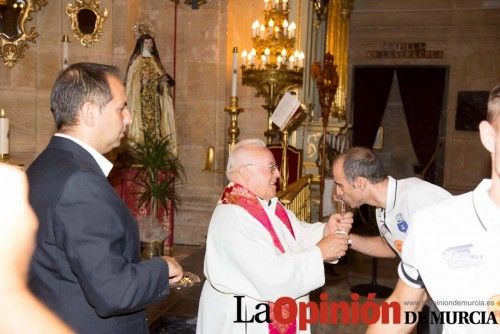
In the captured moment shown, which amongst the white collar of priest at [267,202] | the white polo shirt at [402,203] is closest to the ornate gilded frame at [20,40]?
the white collar of priest at [267,202]

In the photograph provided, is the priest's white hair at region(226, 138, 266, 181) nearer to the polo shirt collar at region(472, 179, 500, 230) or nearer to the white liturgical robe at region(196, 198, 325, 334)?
the white liturgical robe at region(196, 198, 325, 334)

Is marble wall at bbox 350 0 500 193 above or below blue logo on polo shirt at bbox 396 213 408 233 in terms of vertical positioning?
above

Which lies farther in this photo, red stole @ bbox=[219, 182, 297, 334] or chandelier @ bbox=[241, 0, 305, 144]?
chandelier @ bbox=[241, 0, 305, 144]

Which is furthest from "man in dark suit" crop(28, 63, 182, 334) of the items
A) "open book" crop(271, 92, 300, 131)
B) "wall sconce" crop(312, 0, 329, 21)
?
"wall sconce" crop(312, 0, 329, 21)

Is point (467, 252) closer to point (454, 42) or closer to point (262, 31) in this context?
point (262, 31)

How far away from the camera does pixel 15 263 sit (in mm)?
1278

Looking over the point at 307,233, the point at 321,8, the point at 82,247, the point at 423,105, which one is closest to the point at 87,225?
the point at 82,247

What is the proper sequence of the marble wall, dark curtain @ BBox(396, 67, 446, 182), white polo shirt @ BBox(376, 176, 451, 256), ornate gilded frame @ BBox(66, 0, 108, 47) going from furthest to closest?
1. dark curtain @ BBox(396, 67, 446, 182)
2. the marble wall
3. ornate gilded frame @ BBox(66, 0, 108, 47)
4. white polo shirt @ BBox(376, 176, 451, 256)

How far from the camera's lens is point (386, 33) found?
12.2m

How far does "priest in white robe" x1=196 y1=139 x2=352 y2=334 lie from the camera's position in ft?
7.84

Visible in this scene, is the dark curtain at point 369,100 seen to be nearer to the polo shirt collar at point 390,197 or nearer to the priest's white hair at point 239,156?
the polo shirt collar at point 390,197

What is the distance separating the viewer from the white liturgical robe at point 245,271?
238 cm

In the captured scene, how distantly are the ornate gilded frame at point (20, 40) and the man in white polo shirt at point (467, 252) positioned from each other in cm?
603

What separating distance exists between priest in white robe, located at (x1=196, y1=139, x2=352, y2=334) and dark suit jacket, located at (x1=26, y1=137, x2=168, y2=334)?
623 millimetres
